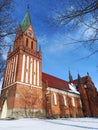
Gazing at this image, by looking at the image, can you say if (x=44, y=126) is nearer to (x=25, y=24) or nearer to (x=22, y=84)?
(x=22, y=84)

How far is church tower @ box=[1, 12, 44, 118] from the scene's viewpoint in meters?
18.2

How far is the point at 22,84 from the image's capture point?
19.7m

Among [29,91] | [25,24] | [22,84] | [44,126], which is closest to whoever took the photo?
[44,126]

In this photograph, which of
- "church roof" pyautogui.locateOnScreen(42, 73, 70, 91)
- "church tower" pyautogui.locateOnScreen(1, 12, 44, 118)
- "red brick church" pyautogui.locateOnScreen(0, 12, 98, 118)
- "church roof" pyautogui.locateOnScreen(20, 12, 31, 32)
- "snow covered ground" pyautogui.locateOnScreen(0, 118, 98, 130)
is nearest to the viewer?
"snow covered ground" pyautogui.locateOnScreen(0, 118, 98, 130)

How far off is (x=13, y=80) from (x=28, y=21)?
15578 mm

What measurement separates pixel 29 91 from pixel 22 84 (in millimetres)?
1739

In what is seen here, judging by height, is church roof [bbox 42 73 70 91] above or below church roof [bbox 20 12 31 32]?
below

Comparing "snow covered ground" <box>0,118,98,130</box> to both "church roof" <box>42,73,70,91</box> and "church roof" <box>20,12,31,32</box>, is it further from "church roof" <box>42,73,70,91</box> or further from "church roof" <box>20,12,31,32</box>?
"church roof" <box>20,12,31,32</box>

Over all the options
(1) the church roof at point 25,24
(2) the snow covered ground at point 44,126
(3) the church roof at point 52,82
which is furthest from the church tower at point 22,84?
(2) the snow covered ground at point 44,126

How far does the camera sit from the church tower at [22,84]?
18.2 meters

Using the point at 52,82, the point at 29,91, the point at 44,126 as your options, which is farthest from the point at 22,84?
the point at 44,126

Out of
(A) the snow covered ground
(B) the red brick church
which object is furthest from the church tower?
(A) the snow covered ground

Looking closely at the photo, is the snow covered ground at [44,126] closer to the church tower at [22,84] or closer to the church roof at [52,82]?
the church tower at [22,84]

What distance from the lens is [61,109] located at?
24.5 m
